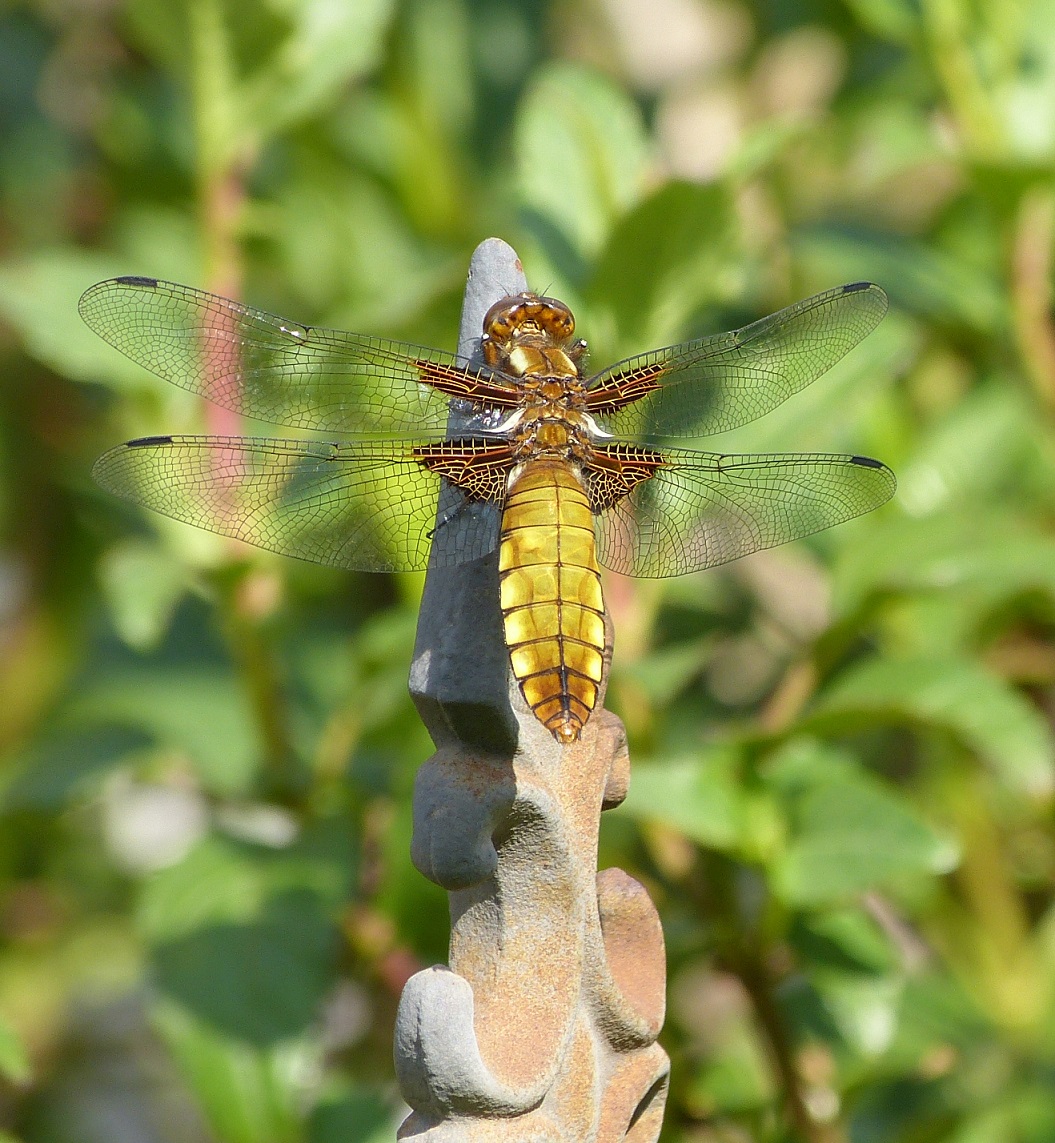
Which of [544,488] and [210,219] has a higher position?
[210,219]

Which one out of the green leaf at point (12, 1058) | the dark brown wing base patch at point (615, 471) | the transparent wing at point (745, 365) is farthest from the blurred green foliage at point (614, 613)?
the dark brown wing base patch at point (615, 471)

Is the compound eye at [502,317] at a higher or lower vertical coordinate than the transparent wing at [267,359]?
lower

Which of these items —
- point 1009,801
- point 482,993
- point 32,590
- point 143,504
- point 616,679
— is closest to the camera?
point 482,993

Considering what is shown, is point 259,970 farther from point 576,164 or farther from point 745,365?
point 576,164

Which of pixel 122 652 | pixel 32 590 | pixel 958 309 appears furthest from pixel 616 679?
pixel 32 590

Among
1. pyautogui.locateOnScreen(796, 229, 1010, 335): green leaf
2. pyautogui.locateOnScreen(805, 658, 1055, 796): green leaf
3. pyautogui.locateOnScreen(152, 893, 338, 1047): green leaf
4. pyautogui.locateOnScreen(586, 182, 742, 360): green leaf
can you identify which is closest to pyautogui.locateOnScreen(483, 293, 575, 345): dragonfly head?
pyautogui.locateOnScreen(586, 182, 742, 360): green leaf

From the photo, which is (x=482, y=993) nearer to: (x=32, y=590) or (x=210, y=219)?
(x=210, y=219)

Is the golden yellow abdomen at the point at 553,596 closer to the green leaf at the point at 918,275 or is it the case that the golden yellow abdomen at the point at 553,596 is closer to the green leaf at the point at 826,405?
the green leaf at the point at 826,405
